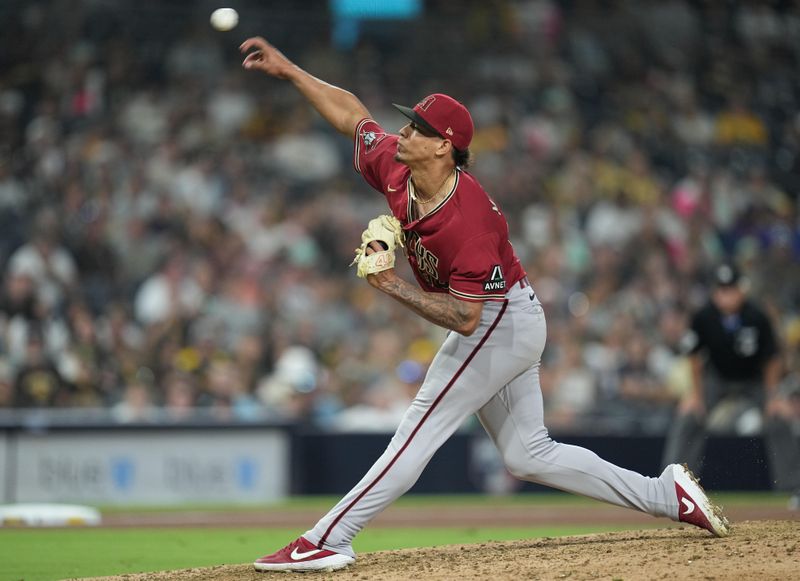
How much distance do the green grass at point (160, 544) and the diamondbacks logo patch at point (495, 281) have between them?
2502mm

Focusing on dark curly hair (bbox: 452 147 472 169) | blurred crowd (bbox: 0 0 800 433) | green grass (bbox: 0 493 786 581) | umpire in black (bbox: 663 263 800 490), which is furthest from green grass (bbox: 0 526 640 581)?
blurred crowd (bbox: 0 0 800 433)

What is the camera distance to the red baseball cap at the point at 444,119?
5562mm

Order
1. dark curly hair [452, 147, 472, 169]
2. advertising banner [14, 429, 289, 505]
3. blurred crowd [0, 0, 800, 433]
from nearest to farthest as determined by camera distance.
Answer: dark curly hair [452, 147, 472, 169]
advertising banner [14, 429, 289, 505]
blurred crowd [0, 0, 800, 433]

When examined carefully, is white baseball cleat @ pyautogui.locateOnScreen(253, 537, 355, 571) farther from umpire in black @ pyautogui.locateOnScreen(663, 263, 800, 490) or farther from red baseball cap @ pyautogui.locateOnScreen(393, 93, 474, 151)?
umpire in black @ pyautogui.locateOnScreen(663, 263, 800, 490)

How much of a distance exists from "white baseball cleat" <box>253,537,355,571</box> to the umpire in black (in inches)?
191

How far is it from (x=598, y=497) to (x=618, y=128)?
38.7 ft

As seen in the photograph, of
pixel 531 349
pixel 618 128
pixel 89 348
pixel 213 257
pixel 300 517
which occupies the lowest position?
pixel 300 517

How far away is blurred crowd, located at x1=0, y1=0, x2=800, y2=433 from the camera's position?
1241 cm

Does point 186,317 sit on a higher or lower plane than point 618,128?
lower

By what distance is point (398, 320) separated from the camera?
44.9ft

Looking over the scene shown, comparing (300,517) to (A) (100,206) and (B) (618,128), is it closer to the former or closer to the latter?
(A) (100,206)

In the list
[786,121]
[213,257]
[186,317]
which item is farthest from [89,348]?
[786,121]

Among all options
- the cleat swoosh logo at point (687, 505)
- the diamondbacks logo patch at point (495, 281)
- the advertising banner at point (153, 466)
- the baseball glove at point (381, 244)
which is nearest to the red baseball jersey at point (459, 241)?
the diamondbacks logo patch at point (495, 281)

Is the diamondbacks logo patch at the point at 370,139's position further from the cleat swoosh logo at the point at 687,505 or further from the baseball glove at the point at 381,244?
the cleat swoosh logo at the point at 687,505
